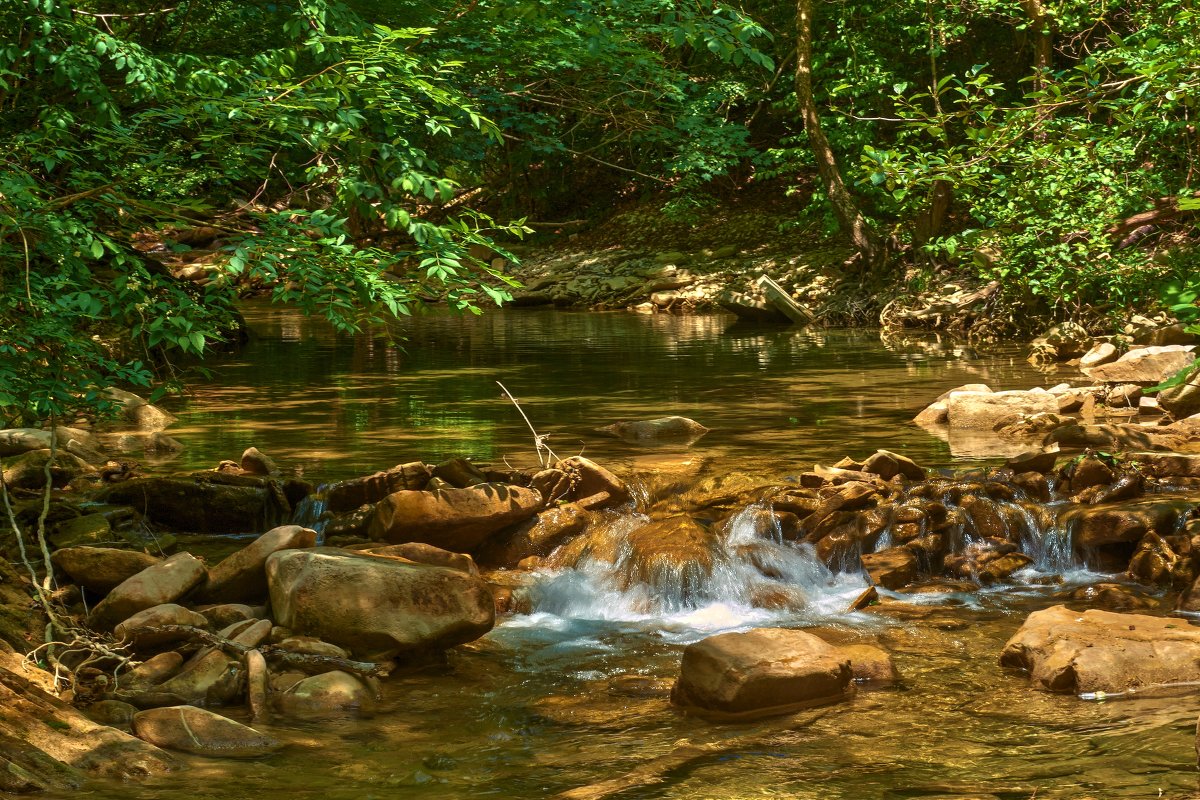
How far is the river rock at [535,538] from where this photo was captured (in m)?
7.86

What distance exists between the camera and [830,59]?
2423 cm

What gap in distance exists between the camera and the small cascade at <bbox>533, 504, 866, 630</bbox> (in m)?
7.11

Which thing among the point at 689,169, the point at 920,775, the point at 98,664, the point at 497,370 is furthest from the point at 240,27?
the point at 920,775

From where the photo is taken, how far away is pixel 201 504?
321 inches

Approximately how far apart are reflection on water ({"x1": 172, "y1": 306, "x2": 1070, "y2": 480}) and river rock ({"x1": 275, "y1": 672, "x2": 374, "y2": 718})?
11.7ft

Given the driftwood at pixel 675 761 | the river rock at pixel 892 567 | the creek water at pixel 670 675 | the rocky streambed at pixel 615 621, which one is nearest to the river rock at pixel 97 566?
the rocky streambed at pixel 615 621

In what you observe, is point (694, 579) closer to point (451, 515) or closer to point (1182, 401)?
point (451, 515)

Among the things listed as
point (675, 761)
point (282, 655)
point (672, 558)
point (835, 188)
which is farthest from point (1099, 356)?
point (282, 655)

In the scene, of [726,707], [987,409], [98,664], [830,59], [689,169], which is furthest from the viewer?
[830,59]

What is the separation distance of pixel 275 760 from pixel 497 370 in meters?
11.3

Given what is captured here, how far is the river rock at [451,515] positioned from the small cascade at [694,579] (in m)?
0.53

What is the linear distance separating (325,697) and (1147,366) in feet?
32.5

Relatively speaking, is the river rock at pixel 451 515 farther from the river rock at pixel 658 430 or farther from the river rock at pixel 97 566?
the river rock at pixel 658 430

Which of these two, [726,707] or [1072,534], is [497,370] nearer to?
[1072,534]
